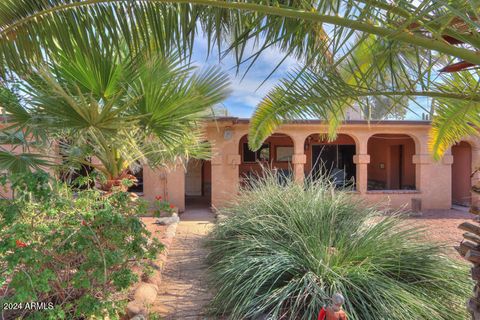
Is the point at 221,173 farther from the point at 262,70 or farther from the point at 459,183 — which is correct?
the point at 459,183

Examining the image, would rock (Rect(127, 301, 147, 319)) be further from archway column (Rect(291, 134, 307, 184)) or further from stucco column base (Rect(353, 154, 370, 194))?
stucco column base (Rect(353, 154, 370, 194))

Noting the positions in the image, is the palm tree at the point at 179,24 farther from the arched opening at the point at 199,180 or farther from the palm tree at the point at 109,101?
the arched opening at the point at 199,180

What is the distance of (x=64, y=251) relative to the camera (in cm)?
302

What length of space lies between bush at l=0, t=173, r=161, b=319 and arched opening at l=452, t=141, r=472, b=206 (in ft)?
46.6

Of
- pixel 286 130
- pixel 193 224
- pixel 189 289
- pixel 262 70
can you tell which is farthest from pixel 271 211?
pixel 286 130

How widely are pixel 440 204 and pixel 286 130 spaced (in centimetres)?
615

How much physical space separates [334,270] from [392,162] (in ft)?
48.0

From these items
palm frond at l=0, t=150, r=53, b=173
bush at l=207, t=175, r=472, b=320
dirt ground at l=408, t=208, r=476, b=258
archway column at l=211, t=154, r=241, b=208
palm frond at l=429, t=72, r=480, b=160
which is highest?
palm frond at l=429, t=72, r=480, b=160

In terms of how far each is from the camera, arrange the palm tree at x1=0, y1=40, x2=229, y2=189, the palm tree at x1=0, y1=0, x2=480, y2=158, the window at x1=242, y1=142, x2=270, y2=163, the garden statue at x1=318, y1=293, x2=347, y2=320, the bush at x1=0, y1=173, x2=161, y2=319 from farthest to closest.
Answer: the window at x1=242, y1=142, x2=270, y2=163 < the palm tree at x1=0, y1=40, x2=229, y2=189 < the bush at x1=0, y1=173, x2=161, y2=319 < the garden statue at x1=318, y1=293, x2=347, y2=320 < the palm tree at x1=0, y1=0, x2=480, y2=158

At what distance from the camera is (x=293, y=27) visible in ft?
6.88

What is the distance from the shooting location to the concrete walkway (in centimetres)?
389

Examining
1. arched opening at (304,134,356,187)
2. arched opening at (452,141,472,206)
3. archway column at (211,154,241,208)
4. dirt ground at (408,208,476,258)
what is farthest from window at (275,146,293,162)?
arched opening at (452,141,472,206)

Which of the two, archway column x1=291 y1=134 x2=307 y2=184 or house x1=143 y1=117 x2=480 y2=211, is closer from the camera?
house x1=143 y1=117 x2=480 y2=211

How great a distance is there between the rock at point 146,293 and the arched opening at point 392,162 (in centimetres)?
1371
